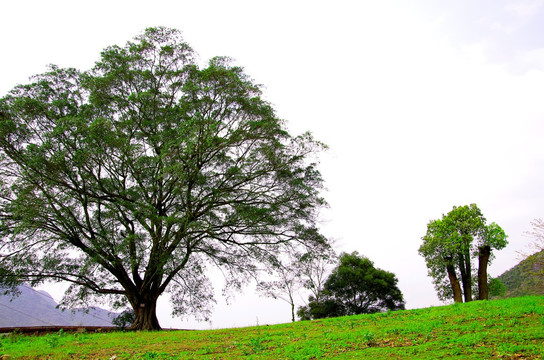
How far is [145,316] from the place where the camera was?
18.9 m

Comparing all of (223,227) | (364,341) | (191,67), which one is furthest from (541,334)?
(191,67)

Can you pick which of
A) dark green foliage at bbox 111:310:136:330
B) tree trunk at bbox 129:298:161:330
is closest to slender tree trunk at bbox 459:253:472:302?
tree trunk at bbox 129:298:161:330

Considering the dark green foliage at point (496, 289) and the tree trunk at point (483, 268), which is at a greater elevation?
the tree trunk at point (483, 268)

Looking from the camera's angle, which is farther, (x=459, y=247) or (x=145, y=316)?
(x=459, y=247)

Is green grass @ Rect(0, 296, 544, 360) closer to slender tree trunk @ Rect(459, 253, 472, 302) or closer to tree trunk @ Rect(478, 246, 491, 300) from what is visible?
tree trunk @ Rect(478, 246, 491, 300)

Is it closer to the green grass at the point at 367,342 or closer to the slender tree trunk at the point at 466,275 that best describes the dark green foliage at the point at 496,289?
the slender tree trunk at the point at 466,275

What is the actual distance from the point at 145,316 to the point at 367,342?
46.8 ft

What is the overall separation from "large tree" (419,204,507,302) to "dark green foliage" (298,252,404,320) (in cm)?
700

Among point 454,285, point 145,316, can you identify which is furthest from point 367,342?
point 454,285

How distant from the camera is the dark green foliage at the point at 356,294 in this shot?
115ft

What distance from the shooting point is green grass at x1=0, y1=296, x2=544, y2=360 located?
6996mm

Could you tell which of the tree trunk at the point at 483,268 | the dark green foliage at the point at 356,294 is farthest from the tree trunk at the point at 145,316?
the tree trunk at the point at 483,268

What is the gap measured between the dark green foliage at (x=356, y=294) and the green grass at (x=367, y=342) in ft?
74.1

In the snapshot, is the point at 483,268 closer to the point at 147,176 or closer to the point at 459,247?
the point at 459,247
